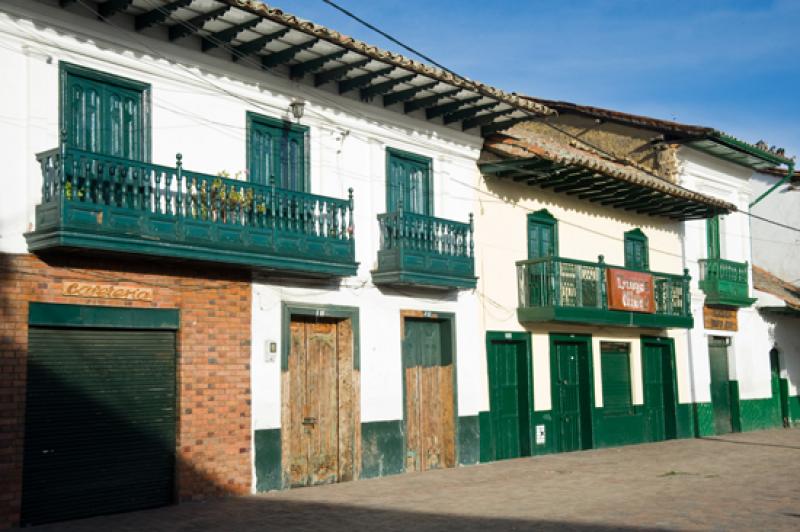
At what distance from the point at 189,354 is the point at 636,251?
44.8 feet

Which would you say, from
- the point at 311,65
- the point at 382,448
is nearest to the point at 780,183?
the point at 382,448

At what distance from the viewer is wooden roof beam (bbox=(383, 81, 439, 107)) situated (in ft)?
54.0

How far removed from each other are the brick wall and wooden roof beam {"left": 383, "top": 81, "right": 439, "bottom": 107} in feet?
14.9

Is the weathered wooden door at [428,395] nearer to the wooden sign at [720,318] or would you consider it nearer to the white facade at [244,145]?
the white facade at [244,145]

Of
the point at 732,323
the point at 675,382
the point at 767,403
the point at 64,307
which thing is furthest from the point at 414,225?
the point at 767,403

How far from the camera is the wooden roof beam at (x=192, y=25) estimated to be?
1298cm

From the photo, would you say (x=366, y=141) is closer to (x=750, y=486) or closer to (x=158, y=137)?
(x=158, y=137)

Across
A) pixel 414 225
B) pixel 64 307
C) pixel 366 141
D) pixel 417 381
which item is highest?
pixel 366 141

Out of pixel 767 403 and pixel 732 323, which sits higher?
pixel 732 323

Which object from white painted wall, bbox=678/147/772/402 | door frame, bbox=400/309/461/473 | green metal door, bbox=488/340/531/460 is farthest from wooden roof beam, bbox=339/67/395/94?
white painted wall, bbox=678/147/772/402

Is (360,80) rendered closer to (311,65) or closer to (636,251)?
(311,65)

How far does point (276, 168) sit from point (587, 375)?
30.9ft

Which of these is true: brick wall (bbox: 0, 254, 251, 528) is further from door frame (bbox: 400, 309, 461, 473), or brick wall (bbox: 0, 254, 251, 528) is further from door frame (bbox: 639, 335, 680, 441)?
door frame (bbox: 639, 335, 680, 441)

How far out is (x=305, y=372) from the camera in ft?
50.0
